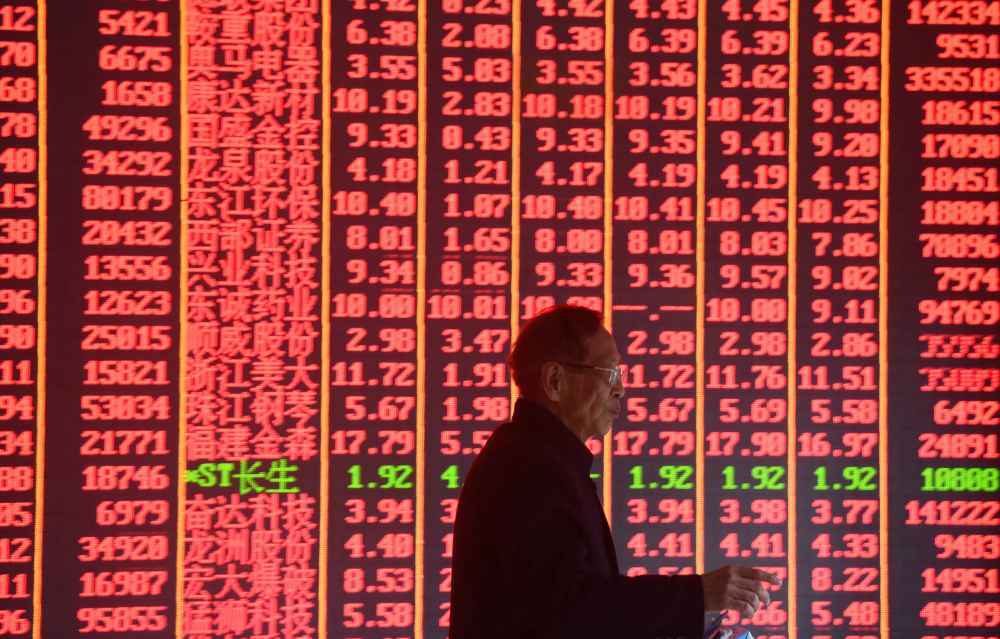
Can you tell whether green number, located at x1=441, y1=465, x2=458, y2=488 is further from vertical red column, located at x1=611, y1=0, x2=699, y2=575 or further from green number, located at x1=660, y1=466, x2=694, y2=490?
green number, located at x1=660, y1=466, x2=694, y2=490

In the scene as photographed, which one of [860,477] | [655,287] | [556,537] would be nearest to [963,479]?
[860,477]

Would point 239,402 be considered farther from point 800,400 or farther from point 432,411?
point 800,400

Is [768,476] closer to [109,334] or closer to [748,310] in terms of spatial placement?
[748,310]

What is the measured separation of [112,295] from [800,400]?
2659 mm

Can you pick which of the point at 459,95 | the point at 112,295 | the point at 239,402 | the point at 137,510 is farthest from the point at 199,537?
the point at 459,95

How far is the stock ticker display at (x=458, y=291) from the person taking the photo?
2641 mm

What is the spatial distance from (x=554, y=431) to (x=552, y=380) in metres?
0.10

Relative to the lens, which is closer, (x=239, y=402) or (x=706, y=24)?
(x=239, y=402)

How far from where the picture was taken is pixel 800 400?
2828 mm

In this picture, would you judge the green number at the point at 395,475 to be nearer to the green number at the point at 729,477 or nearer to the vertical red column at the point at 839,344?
the green number at the point at 729,477

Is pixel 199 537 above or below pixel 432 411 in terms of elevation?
below

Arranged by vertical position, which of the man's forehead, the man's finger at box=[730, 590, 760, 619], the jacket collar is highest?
the man's forehead

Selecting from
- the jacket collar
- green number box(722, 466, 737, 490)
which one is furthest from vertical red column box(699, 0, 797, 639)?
the jacket collar

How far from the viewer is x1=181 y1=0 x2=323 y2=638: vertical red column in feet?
8.69
